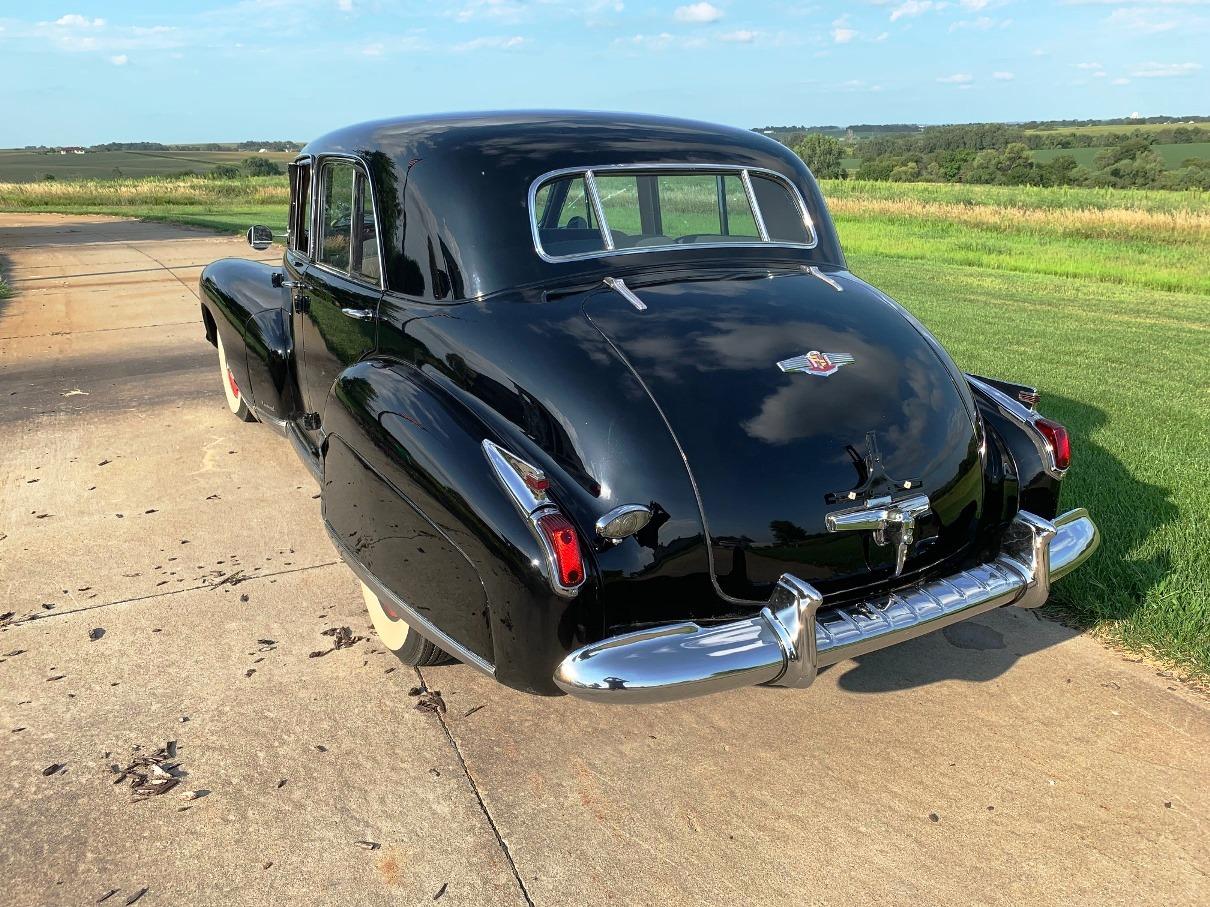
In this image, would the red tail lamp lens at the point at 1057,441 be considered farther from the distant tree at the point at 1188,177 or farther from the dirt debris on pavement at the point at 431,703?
the distant tree at the point at 1188,177

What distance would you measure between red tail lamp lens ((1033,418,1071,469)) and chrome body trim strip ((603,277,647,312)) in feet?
4.92

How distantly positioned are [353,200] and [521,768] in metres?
2.48

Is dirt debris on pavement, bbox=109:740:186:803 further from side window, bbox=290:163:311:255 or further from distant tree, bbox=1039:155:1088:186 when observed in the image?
distant tree, bbox=1039:155:1088:186

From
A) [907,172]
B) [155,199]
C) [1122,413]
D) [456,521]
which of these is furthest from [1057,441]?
[907,172]

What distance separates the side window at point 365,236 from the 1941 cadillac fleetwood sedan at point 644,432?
0.05 ft

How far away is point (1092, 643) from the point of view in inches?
141

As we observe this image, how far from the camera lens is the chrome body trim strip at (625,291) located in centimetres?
312

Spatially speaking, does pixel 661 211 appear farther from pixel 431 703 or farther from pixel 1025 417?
pixel 431 703

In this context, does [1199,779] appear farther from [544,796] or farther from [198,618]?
[198,618]

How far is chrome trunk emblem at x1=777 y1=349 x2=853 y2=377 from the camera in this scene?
9.53 ft

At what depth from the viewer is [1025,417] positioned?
3385 millimetres

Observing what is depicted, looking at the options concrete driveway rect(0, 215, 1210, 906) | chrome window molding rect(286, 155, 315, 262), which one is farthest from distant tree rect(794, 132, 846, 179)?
concrete driveway rect(0, 215, 1210, 906)

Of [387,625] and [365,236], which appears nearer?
[387,625]

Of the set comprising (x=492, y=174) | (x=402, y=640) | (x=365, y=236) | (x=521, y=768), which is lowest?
(x=521, y=768)
